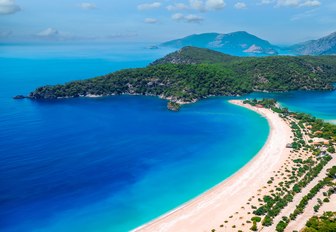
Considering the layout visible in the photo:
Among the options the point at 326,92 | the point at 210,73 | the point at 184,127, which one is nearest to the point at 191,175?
the point at 184,127

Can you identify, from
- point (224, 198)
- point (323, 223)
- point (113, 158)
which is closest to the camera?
point (323, 223)

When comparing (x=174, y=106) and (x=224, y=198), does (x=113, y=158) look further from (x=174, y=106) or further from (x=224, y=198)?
(x=174, y=106)

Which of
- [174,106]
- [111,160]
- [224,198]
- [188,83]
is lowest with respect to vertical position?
[224,198]

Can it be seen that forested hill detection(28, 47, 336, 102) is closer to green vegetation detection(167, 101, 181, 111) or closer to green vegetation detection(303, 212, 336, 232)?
green vegetation detection(167, 101, 181, 111)

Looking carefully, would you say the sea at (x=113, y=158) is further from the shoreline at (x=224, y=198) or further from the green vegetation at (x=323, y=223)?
the green vegetation at (x=323, y=223)

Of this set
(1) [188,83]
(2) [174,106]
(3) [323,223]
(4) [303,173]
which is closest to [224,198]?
(3) [323,223]

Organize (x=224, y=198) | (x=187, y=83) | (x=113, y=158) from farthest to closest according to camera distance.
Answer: (x=187, y=83) → (x=113, y=158) → (x=224, y=198)
